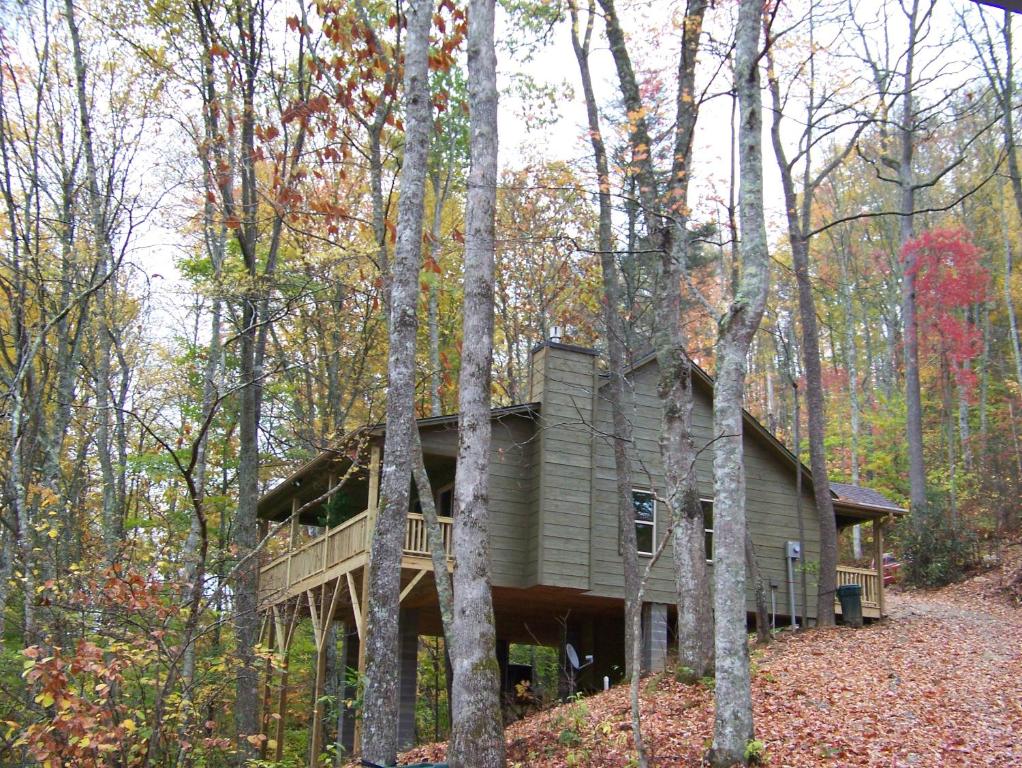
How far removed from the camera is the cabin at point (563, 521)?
16.0 m

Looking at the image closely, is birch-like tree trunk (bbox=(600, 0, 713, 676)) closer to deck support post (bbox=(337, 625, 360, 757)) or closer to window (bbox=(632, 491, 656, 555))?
window (bbox=(632, 491, 656, 555))

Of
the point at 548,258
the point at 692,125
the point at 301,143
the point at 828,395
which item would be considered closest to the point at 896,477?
the point at 828,395

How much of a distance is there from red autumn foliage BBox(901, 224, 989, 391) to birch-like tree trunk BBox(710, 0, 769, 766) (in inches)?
762

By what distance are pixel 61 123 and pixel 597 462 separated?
10.1 meters

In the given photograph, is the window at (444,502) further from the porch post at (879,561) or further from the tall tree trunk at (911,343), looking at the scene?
the tall tree trunk at (911,343)

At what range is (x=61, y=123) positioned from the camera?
1288cm

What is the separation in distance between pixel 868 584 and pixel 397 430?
11465mm

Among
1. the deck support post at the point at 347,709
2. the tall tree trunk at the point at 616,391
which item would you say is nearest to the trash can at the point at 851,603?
the tall tree trunk at the point at 616,391

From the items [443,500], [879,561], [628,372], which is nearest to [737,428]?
[628,372]

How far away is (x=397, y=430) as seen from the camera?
35.6 ft

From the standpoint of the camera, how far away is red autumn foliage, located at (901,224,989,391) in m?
27.6

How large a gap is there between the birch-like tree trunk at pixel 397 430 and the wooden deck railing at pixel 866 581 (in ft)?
34.3

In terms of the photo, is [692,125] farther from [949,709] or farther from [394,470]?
[949,709]

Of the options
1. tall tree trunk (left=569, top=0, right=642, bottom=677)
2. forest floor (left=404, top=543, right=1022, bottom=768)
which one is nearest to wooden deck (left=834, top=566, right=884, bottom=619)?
forest floor (left=404, top=543, right=1022, bottom=768)
